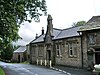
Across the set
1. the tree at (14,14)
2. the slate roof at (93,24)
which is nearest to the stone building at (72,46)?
the slate roof at (93,24)

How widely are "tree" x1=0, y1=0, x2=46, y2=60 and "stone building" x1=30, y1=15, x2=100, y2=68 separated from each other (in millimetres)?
14670

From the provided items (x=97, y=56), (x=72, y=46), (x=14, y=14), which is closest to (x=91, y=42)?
(x=97, y=56)

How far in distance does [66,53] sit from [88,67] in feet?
22.8

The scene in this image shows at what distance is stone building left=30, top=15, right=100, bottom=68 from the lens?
32.6 metres

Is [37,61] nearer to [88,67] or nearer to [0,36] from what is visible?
[88,67]

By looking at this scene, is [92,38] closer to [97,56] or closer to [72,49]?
[97,56]

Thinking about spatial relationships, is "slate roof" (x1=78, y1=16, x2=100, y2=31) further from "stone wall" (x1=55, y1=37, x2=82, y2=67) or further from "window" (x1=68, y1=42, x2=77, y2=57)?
"window" (x1=68, y1=42, x2=77, y2=57)

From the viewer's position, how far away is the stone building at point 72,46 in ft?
107

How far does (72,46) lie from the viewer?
122 feet

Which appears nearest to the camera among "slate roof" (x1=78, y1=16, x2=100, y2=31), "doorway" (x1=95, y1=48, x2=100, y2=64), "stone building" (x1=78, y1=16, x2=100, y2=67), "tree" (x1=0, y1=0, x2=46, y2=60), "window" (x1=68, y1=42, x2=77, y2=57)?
"tree" (x1=0, y1=0, x2=46, y2=60)

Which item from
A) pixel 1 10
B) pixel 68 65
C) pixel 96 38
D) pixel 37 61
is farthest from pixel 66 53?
pixel 1 10

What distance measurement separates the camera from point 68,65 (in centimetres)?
3750

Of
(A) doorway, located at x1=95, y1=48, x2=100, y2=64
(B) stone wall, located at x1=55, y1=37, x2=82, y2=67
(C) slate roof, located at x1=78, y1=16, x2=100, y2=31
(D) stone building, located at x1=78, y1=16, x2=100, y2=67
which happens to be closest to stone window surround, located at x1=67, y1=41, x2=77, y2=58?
(B) stone wall, located at x1=55, y1=37, x2=82, y2=67

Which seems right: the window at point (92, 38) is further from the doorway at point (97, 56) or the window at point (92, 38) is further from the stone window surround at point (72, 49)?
the stone window surround at point (72, 49)
